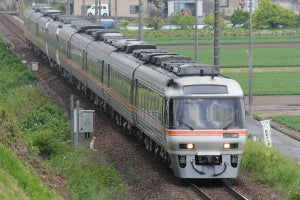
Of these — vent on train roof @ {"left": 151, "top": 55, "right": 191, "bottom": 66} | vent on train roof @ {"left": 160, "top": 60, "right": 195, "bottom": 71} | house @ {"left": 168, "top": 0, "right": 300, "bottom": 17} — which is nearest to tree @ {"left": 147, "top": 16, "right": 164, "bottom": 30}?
house @ {"left": 168, "top": 0, "right": 300, "bottom": 17}

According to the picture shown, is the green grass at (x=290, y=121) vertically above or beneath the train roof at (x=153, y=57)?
beneath

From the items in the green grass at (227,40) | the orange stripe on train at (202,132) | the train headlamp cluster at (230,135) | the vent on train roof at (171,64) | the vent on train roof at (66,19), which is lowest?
the green grass at (227,40)

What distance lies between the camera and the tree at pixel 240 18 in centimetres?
12447

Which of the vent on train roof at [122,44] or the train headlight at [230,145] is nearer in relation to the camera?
the train headlight at [230,145]

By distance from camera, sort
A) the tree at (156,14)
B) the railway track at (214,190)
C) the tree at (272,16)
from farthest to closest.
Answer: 1. the tree at (156,14)
2. the tree at (272,16)
3. the railway track at (214,190)

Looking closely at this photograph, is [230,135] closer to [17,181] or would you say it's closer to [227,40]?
[17,181]

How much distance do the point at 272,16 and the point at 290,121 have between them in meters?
79.1

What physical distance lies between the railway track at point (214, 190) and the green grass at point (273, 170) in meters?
1.21

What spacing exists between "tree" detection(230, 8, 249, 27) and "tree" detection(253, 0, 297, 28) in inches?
50.9

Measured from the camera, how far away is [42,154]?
2781 cm

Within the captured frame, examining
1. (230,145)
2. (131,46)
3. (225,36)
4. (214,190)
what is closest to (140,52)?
(131,46)

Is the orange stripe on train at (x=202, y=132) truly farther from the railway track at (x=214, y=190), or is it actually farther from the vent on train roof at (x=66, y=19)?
the vent on train roof at (x=66, y=19)

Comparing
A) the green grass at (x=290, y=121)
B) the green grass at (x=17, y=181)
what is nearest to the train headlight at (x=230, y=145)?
the green grass at (x=17, y=181)

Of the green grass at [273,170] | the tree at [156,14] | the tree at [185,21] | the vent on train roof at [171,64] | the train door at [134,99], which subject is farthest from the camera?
the tree at [156,14]
